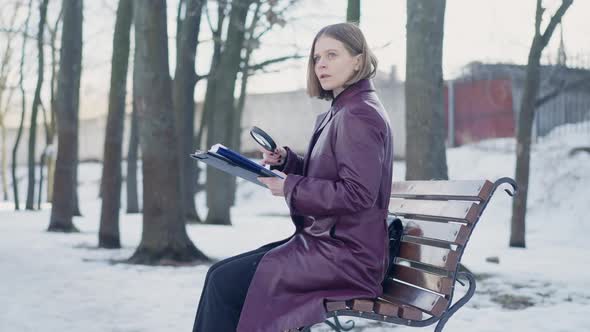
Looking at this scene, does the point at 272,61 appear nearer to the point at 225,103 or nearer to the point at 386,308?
the point at 225,103

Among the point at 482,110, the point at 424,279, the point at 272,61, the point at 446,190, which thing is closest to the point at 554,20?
the point at 446,190

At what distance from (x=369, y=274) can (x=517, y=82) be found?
2210 cm

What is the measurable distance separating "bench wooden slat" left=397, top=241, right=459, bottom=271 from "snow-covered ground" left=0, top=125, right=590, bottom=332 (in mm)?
1700

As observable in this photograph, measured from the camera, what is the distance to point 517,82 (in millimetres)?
24469

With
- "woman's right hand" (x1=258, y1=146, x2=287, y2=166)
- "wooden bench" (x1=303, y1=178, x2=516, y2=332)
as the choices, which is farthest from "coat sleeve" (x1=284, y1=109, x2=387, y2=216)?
"woman's right hand" (x1=258, y1=146, x2=287, y2=166)

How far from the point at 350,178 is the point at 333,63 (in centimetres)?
64

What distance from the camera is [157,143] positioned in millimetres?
9664

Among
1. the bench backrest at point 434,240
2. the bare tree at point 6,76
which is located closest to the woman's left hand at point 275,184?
the bench backrest at point 434,240

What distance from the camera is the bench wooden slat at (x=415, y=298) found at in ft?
11.8

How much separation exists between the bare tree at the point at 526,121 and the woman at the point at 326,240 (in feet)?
29.1

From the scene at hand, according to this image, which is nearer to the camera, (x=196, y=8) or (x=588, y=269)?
(x=588, y=269)

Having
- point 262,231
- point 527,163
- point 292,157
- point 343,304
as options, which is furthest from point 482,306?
point 262,231

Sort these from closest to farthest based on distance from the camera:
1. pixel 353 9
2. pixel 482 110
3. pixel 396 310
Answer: pixel 396 310
pixel 353 9
pixel 482 110

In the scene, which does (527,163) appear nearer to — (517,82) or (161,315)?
(161,315)
